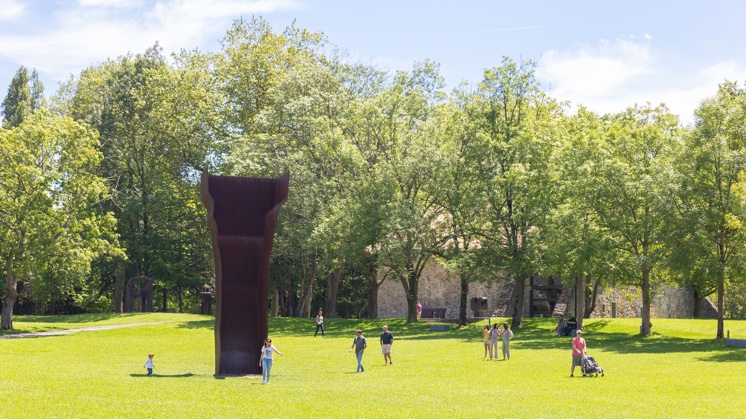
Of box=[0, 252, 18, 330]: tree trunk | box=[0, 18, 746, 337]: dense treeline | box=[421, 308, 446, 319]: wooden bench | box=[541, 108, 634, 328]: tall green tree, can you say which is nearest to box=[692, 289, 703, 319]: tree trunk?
box=[0, 18, 746, 337]: dense treeline

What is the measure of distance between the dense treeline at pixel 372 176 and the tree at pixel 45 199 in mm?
118

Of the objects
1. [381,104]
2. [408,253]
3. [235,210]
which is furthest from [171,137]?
[235,210]

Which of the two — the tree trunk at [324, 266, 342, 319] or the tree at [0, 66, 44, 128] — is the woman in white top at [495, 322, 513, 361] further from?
the tree at [0, 66, 44, 128]

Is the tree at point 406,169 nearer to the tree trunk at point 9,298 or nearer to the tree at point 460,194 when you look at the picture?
the tree at point 460,194

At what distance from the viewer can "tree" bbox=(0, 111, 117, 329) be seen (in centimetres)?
4850

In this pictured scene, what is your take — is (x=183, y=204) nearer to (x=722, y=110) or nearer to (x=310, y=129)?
(x=310, y=129)

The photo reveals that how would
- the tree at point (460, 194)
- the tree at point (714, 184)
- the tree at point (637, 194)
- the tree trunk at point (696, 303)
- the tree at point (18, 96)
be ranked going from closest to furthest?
the tree at point (714, 184), the tree at point (637, 194), the tree at point (460, 194), the tree trunk at point (696, 303), the tree at point (18, 96)

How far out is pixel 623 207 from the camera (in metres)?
46.0

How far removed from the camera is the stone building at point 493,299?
2572 inches

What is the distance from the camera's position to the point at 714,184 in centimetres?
4216

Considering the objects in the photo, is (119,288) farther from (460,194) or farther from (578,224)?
(578,224)

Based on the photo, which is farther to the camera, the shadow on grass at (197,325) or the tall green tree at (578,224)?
the shadow on grass at (197,325)

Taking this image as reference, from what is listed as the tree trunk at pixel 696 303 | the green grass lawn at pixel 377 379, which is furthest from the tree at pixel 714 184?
the tree trunk at pixel 696 303

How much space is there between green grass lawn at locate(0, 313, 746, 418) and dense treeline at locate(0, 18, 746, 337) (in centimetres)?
553
